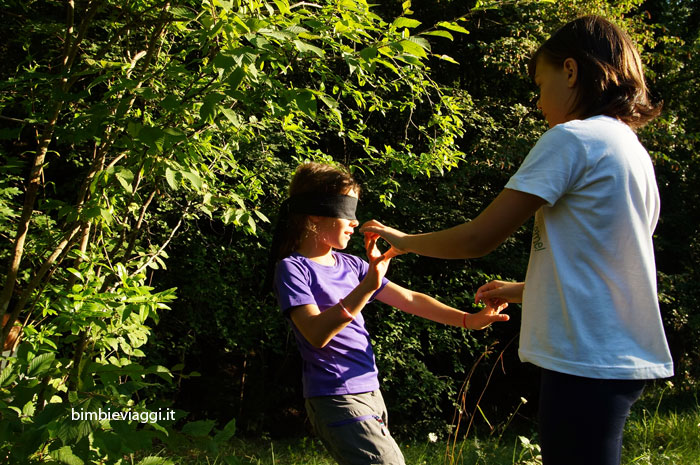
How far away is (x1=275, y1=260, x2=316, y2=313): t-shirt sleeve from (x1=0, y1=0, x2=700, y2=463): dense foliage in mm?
430

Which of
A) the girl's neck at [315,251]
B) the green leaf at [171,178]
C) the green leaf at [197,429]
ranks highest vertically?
the green leaf at [171,178]

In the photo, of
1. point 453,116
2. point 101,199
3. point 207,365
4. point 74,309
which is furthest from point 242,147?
point 207,365

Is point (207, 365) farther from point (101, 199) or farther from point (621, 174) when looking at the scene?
point (621, 174)

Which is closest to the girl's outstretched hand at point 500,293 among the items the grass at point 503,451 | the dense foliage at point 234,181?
the dense foliage at point 234,181

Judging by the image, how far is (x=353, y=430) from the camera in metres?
1.95

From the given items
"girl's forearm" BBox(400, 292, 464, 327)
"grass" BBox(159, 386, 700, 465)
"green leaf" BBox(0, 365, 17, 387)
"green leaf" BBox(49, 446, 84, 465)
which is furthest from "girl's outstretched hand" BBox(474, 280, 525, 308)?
"grass" BBox(159, 386, 700, 465)

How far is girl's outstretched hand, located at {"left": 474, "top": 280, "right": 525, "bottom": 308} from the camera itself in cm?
194

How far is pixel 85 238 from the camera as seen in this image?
2969 mm

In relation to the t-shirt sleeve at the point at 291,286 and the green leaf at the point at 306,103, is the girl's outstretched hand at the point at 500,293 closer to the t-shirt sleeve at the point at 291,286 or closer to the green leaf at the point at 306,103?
the t-shirt sleeve at the point at 291,286

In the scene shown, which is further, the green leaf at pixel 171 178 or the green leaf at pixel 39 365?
the green leaf at pixel 171 178

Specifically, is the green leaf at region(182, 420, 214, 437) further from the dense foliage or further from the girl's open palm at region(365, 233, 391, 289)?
the girl's open palm at region(365, 233, 391, 289)

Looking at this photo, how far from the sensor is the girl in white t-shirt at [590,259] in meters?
1.31

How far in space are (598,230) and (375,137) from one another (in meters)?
5.56

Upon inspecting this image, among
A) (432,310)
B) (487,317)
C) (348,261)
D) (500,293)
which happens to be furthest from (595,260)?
(348,261)
